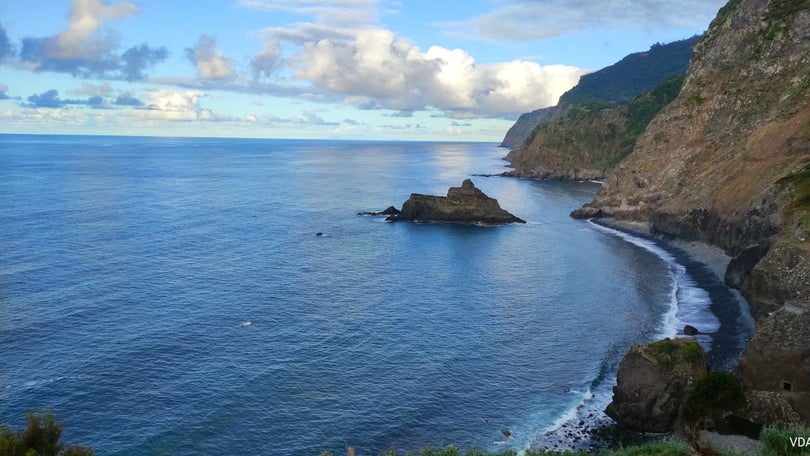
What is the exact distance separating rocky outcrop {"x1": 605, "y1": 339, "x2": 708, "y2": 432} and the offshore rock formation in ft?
13.9

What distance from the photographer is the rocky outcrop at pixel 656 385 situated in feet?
148

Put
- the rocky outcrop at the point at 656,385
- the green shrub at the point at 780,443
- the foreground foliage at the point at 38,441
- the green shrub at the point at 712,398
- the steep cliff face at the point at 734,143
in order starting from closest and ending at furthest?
the foreground foliage at the point at 38,441, the green shrub at the point at 780,443, the green shrub at the point at 712,398, the rocky outcrop at the point at 656,385, the steep cliff face at the point at 734,143

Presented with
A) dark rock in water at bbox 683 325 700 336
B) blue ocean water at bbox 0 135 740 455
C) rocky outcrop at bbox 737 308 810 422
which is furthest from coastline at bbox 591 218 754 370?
rocky outcrop at bbox 737 308 810 422

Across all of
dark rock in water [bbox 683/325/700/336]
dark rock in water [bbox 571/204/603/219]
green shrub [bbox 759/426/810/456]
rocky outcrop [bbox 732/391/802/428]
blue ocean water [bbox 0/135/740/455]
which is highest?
green shrub [bbox 759/426/810/456]

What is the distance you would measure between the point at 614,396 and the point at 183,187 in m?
166

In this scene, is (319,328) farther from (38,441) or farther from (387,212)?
(387,212)

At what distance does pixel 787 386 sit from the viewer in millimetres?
43125

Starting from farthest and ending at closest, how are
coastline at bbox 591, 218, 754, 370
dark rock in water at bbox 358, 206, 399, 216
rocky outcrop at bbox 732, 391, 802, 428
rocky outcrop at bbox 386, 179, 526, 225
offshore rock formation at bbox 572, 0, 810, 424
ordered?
dark rock in water at bbox 358, 206, 399, 216, rocky outcrop at bbox 386, 179, 526, 225, coastline at bbox 591, 218, 754, 370, offshore rock formation at bbox 572, 0, 810, 424, rocky outcrop at bbox 732, 391, 802, 428

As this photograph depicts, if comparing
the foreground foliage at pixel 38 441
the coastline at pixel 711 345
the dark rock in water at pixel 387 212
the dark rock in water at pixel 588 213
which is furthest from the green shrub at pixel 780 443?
the dark rock in water at pixel 387 212

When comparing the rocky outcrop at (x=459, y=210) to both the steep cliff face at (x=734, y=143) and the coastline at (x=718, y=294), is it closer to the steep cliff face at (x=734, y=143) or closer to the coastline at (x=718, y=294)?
the steep cliff face at (x=734, y=143)

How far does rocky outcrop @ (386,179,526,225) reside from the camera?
132000 millimetres

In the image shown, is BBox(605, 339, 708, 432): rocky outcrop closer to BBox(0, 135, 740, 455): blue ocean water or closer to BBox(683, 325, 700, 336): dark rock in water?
BBox(0, 135, 740, 455): blue ocean water

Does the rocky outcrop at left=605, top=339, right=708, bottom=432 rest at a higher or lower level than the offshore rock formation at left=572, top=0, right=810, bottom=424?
A: lower

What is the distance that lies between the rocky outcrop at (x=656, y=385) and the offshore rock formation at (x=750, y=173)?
4.23m
